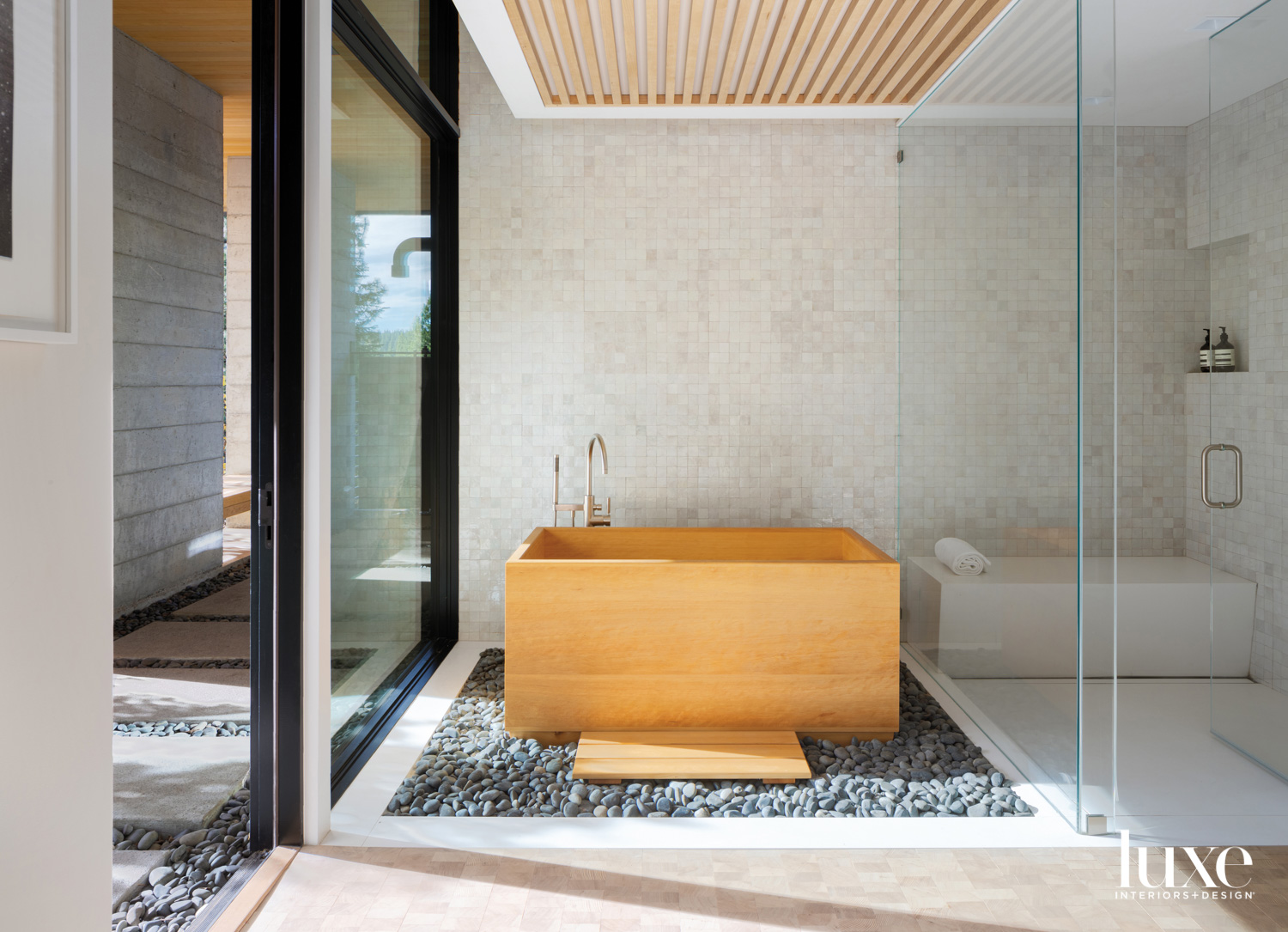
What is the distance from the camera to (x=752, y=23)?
10.3 ft

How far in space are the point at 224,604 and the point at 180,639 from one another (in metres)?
0.15

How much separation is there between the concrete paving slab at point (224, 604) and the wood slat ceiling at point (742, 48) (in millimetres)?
2267

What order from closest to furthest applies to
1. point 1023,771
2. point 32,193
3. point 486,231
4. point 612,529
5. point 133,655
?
point 32,193
point 133,655
point 1023,771
point 612,529
point 486,231

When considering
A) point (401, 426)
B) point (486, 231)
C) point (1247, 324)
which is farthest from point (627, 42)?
point (1247, 324)

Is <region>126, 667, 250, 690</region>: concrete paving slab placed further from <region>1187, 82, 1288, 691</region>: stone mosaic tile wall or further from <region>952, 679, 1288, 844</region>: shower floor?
<region>1187, 82, 1288, 691</region>: stone mosaic tile wall

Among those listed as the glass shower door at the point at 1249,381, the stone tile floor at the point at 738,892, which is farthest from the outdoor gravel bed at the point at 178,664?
the glass shower door at the point at 1249,381

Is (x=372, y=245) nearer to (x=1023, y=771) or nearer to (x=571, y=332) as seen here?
(x=571, y=332)

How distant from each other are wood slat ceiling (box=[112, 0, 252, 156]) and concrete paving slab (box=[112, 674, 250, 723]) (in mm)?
1816

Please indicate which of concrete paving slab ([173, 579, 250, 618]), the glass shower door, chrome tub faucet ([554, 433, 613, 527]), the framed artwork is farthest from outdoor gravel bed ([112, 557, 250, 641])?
the glass shower door

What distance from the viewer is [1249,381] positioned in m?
2.61

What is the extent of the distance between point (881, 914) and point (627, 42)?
10.6 feet

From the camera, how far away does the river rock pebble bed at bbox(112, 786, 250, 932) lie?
1.94 meters

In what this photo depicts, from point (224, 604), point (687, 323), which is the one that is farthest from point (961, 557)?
point (224, 604)

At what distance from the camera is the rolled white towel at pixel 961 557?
3.14 meters
